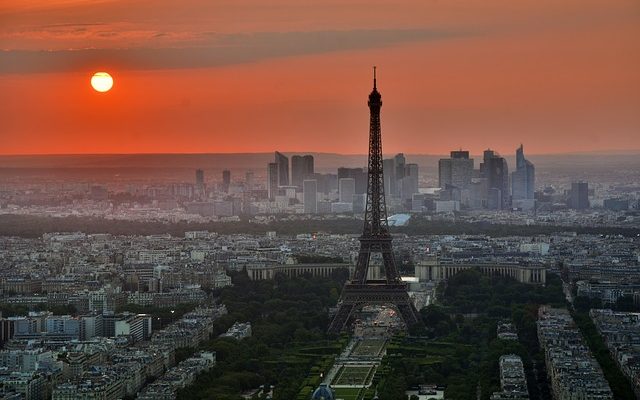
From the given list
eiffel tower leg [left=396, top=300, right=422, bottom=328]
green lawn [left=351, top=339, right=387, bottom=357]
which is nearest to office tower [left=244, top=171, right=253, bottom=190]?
eiffel tower leg [left=396, top=300, right=422, bottom=328]

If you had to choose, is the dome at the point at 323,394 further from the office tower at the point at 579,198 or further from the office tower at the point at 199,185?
the office tower at the point at 199,185

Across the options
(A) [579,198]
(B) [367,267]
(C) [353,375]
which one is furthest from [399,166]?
(C) [353,375]

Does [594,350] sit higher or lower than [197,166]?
lower

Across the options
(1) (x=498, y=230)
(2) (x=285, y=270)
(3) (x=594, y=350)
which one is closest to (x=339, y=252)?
(2) (x=285, y=270)

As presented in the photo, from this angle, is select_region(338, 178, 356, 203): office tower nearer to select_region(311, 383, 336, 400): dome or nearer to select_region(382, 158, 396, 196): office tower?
select_region(382, 158, 396, 196): office tower

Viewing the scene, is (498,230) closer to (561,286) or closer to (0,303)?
(561,286)

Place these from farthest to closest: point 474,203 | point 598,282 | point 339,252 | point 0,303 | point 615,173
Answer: point 615,173 < point 474,203 < point 339,252 < point 598,282 < point 0,303

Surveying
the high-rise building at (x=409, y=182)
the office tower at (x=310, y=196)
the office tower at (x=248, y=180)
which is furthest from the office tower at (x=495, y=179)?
the office tower at (x=248, y=180)
